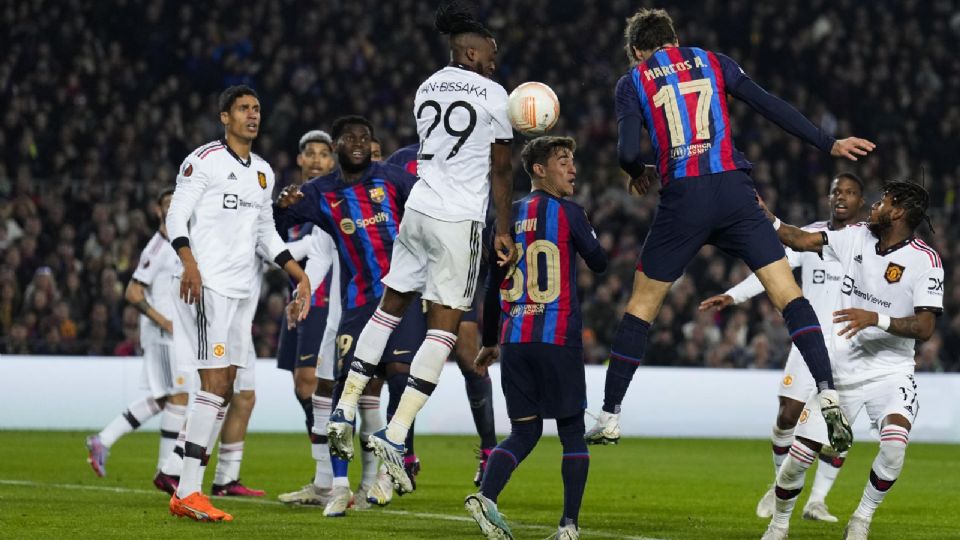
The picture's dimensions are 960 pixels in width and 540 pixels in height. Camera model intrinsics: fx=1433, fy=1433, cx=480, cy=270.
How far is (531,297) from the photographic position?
799cm

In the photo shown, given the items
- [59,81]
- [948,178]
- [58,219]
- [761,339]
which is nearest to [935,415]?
[761,339]

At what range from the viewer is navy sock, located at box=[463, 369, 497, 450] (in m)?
10.7

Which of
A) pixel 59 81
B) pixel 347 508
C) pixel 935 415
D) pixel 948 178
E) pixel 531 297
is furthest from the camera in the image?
pixel 948 178

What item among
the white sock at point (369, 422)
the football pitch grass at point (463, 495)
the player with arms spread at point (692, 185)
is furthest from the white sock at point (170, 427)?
the player with arms spread at point (692, 185)

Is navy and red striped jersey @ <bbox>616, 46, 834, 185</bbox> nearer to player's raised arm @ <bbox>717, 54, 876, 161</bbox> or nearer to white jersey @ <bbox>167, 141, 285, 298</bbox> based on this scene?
player's raised arm @ <bbox>717, 54, 876, 161</bbox>

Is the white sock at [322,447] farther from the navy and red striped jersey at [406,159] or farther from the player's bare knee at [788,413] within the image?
the player's bare knee at [788,413]

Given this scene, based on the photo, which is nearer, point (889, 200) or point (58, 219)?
point (889, 200)

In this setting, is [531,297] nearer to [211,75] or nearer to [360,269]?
[360,269]

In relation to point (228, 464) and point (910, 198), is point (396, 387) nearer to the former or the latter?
point (228, 464)

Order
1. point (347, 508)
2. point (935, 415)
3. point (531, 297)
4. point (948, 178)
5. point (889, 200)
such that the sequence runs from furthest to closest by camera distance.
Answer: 1. point (948, 178)
2. point (935, 415)
3. point (347, 508)
4. point (889, 200)
5. point (531, 297)

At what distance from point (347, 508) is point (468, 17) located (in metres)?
3.60

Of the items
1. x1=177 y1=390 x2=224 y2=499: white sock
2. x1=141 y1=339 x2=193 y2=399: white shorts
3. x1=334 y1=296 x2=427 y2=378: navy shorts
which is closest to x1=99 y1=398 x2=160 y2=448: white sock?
x1=141 y1=339 x2=193 y2=399: white shorts

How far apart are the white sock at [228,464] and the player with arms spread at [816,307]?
12.5ft

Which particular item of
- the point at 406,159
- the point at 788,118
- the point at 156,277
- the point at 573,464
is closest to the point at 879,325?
the point at 788,118
